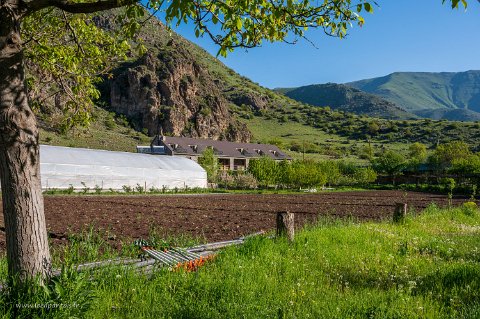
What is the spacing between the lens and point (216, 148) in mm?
90750

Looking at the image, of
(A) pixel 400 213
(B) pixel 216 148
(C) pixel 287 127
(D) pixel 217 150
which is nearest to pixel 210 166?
(D) pixel 217 150

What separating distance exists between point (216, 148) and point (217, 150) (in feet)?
2.58

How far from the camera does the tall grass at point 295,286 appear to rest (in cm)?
447

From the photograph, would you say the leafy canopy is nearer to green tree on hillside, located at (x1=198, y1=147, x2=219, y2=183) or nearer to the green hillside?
green tree on hillside, located at (x1=198, y1=147, x2=219, y2=183)

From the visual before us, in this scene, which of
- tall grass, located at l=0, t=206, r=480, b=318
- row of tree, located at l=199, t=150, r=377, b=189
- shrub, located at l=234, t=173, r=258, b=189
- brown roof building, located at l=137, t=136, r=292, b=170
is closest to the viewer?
tall grass, located at l=0, t=206, r=480, b=318

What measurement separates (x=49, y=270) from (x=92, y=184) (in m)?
33.0

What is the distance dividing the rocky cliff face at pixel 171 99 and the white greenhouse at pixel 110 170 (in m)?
85.3

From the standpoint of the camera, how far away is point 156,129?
428 feet

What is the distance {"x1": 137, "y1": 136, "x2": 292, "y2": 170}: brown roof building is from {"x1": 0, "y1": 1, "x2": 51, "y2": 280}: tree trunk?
77.8 metres

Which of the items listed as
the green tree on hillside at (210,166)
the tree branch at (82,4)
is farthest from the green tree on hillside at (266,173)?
the tree branch at (82,4)

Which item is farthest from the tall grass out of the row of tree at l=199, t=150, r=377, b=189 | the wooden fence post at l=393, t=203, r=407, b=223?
the row of tree at l=199, t=150, r=377, b=189

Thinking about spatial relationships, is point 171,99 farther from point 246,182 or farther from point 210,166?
point 246,182

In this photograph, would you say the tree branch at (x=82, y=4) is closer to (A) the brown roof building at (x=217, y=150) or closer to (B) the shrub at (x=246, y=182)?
(B) the shrub at (x=246, y=182)

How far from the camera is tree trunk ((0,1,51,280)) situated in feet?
14.8
